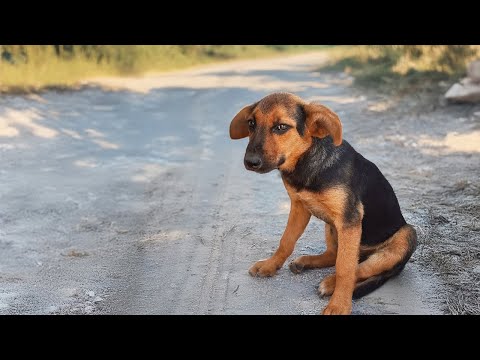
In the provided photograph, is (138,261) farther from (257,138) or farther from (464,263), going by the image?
(464,263)

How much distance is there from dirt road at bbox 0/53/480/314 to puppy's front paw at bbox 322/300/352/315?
5.2 inches

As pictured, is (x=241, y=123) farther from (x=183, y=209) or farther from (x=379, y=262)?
(x=183, y=209)

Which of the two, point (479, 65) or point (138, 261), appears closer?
point (138, 261)

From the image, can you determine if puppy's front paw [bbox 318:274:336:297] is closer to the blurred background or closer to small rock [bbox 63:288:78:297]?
small rock [bbox 63:288:78:297]

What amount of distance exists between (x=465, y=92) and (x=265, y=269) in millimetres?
6743

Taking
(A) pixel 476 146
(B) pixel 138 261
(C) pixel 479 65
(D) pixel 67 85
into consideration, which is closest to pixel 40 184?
(B) pixel 138 261

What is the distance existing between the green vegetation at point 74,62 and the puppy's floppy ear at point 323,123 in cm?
890

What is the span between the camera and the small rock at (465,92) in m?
9.77

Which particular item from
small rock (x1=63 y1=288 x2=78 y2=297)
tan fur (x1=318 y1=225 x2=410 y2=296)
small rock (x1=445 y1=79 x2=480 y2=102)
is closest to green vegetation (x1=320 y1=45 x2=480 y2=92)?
small rock (x1=445 y1=79 x2=480 y2=102)

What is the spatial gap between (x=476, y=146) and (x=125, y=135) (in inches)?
214

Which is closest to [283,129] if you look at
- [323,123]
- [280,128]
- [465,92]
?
[280,128]

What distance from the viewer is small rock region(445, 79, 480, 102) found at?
9.77 metres

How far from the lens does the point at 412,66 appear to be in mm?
13094

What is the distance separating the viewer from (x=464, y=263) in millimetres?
4578
